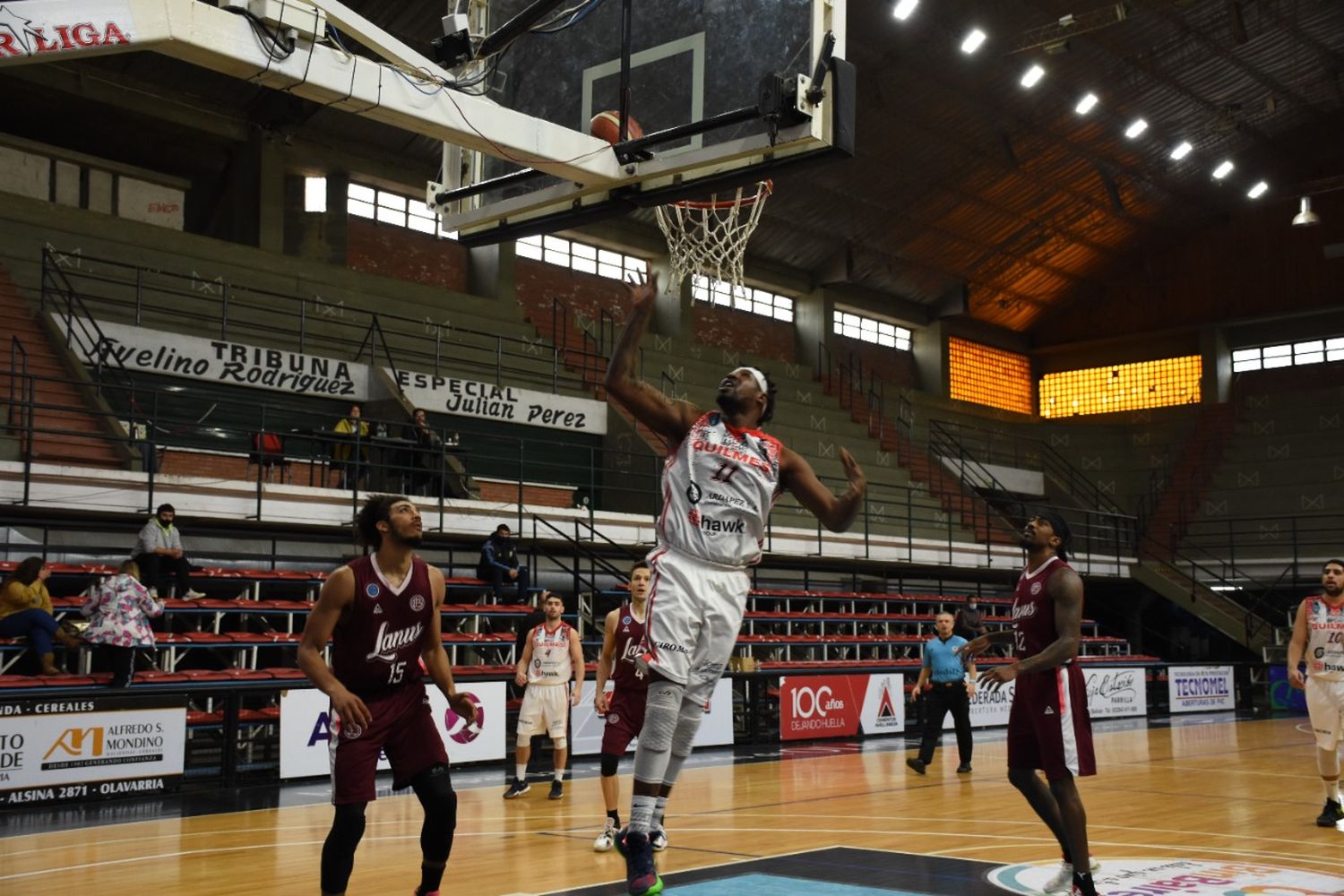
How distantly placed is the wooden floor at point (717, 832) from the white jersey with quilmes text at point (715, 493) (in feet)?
9.65

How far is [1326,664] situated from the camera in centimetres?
1059

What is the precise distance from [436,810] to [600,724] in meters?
10.4

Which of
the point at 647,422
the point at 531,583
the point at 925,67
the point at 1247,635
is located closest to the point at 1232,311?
the point at 1247,635

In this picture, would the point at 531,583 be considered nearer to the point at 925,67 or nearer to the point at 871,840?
the point at 871,840

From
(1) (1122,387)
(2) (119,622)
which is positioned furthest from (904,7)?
(1) (1122,387)

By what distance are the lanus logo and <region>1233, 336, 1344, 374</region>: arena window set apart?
118 ft

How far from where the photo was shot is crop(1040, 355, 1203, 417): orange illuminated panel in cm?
3766

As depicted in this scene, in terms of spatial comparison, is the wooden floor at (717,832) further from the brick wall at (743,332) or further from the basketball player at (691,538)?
the brick wall at (743,332)

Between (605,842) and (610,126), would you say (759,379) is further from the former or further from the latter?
(605,842)

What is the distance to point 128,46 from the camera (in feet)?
20.5

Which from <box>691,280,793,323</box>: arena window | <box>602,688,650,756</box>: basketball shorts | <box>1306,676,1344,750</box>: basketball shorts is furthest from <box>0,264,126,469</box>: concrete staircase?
<box>691,280,793,323</box>: arena window

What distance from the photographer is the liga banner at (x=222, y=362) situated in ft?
61.7

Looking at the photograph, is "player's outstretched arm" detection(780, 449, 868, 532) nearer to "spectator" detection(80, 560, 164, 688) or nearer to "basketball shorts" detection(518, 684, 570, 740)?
"basketball shorts" detection(518, 684, 570, 740)

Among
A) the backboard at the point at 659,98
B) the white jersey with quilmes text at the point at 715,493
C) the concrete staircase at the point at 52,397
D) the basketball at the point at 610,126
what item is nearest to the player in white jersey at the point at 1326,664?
the backboard at the point at 659,98
